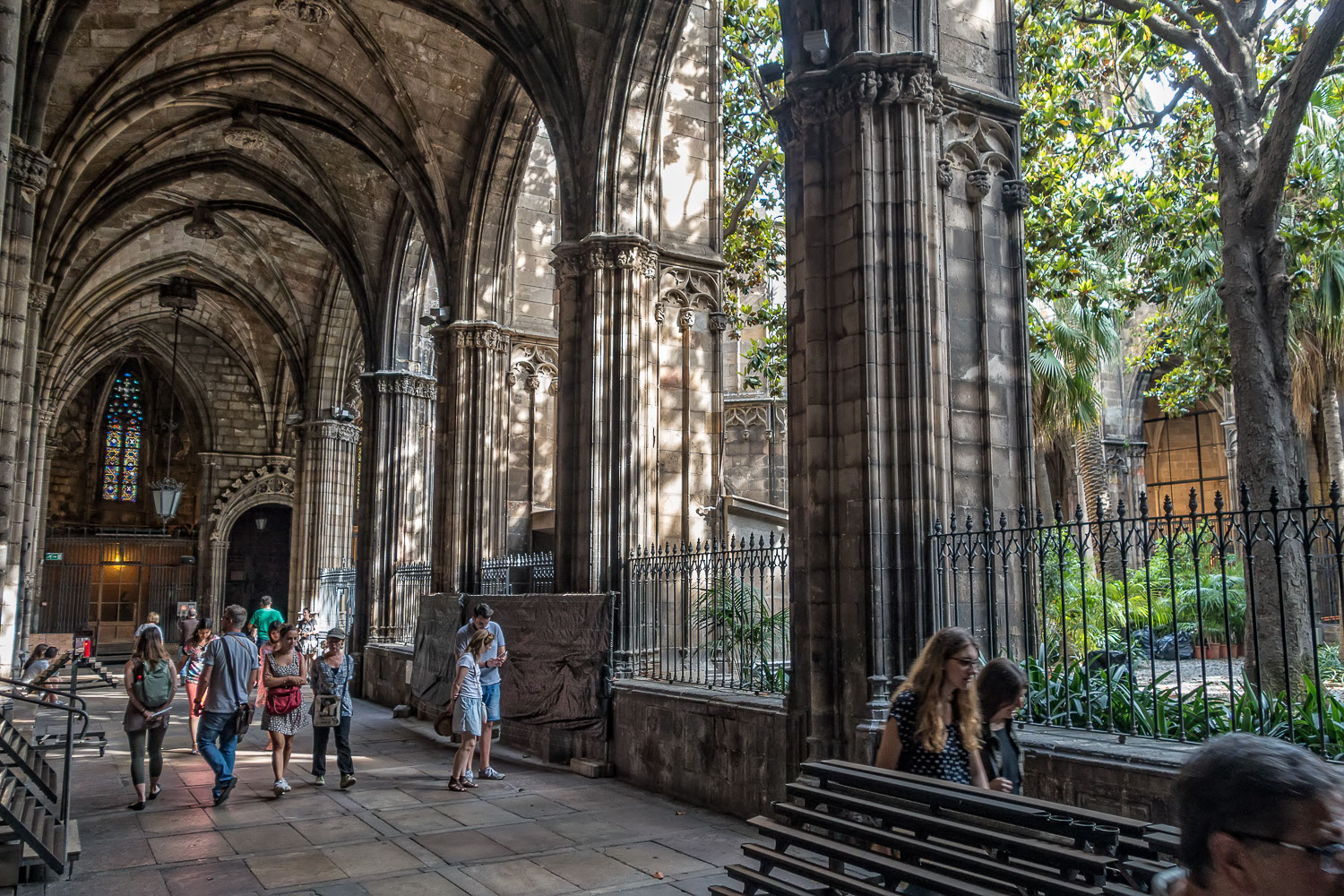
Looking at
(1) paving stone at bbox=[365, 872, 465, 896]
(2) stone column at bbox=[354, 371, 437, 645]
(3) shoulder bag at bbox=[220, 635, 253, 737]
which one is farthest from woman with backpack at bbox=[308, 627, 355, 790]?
(2) stone column at bbox=[354, 371, 437, 645]

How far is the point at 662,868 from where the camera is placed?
6.20 metres

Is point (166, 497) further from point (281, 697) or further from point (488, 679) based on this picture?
point (488, 679)

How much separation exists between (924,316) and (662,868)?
3897 millimetres

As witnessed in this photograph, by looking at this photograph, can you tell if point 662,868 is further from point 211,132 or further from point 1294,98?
point 211,132

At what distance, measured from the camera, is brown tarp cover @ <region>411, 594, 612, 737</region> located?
9930 millimetres

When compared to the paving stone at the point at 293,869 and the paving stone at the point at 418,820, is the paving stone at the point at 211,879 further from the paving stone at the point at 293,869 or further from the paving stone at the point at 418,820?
the paving stone at the point at 418,820

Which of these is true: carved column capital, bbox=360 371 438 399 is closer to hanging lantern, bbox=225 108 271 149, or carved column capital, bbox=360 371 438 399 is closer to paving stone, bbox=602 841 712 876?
hanging lantern, bbox=225 108 271 149

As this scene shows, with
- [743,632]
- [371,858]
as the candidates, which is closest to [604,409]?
[743,632]

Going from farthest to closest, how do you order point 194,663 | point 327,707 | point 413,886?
point 194,663 → point 327,707 → point 413,886

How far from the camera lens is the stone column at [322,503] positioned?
24.2m

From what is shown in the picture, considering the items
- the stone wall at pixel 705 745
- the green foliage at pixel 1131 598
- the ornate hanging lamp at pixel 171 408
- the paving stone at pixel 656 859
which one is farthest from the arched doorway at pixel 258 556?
the paving stone at pixel 656 859

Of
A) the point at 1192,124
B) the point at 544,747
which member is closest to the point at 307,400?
the point at 544,747

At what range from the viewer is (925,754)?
379cm

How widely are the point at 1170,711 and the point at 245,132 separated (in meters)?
17.7
